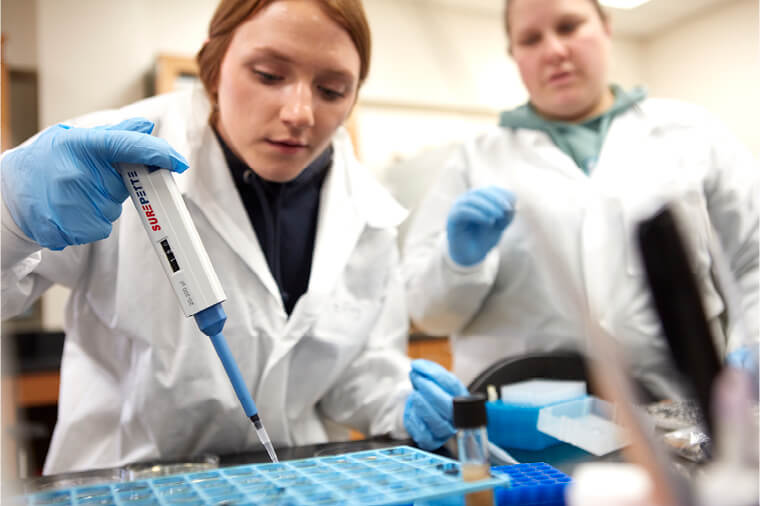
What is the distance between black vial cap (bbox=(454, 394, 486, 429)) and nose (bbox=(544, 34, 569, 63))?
958 mm

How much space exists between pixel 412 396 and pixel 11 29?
2.15 meters

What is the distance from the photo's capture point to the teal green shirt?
4.24ft

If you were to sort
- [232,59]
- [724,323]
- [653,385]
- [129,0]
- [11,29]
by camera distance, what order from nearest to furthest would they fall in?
[724,323] → [653,385] → [232,59] → [11,29] → [129,0]

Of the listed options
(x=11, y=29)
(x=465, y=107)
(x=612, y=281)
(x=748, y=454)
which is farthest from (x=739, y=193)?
(x=11, y=29)

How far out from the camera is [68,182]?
617mm

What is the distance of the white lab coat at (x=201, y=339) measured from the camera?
84cm

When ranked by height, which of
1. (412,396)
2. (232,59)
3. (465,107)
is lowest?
(412,396)

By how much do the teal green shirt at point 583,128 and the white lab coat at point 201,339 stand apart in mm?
521

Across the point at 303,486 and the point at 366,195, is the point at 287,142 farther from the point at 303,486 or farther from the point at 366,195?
the point at 303,486

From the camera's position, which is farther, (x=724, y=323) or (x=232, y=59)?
(x=232, y=59)

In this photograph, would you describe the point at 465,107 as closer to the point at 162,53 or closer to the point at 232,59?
the point at 162,53

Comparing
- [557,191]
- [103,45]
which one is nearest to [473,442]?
[557,191]

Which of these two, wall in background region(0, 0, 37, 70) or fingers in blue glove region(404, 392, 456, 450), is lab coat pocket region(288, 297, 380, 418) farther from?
wall in background region(0, 0, 37, 70)

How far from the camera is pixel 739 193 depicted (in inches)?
45.3
